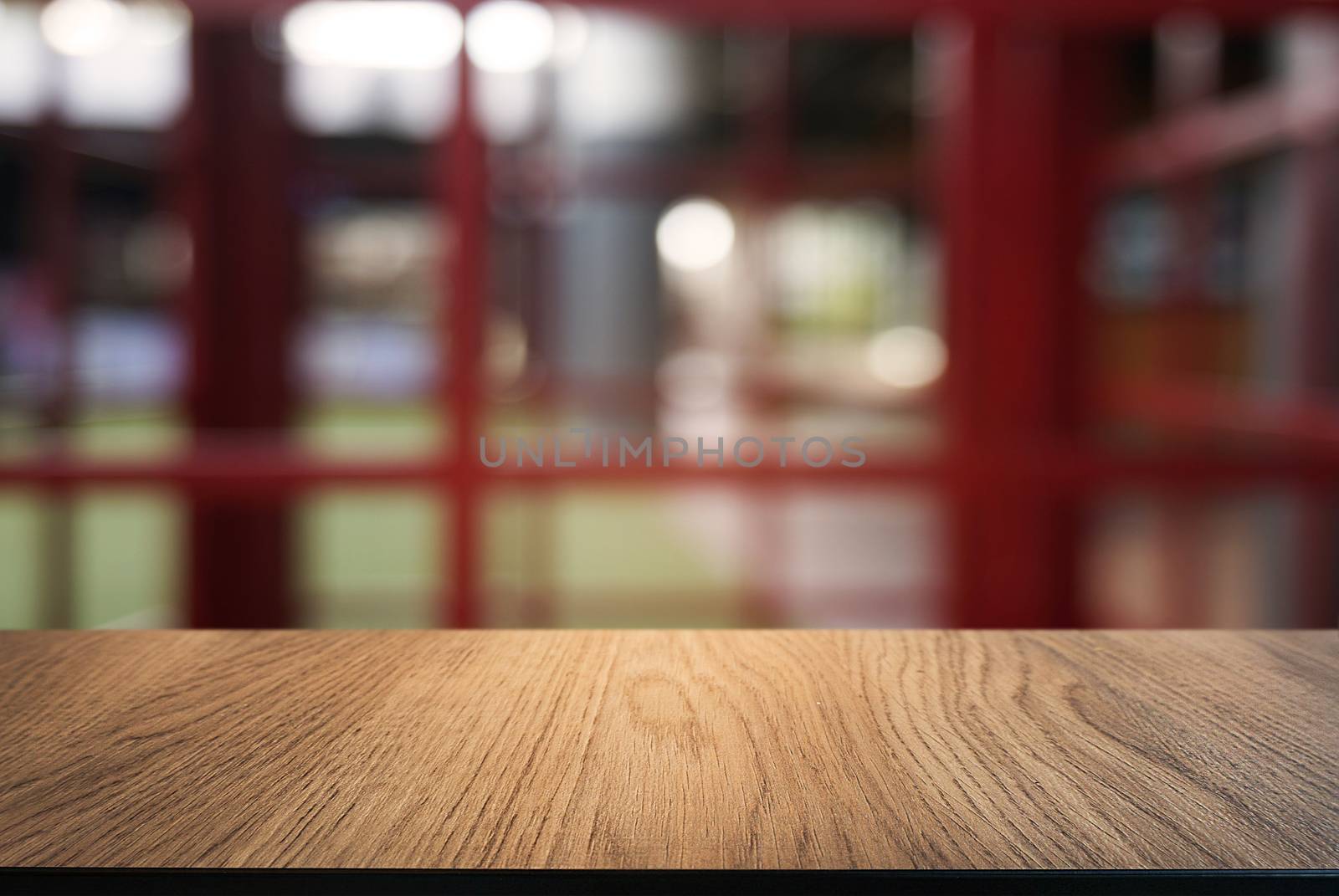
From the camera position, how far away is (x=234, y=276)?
258 centimetres

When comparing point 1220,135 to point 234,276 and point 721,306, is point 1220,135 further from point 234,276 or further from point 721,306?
point 721,306

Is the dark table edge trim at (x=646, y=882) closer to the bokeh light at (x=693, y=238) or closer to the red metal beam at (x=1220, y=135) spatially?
the red metal beam at (x=1220, y=135)

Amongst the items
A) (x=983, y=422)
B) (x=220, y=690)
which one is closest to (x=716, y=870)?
(x=220, y=690)

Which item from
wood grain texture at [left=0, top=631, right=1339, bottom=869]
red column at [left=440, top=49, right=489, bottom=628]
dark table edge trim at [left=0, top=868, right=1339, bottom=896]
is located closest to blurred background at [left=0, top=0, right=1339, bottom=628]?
red column at [left=440, top=49, right=489, bottom=628]

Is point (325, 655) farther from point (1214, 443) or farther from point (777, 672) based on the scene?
point (1214, 443)

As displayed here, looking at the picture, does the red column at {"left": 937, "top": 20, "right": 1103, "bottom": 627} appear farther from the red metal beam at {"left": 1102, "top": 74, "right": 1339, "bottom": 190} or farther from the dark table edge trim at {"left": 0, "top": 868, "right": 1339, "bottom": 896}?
the dark table edge trim at {"left": 0, "top": 868, "right": 1339, "bottom": 896}

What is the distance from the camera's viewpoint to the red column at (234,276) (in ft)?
8.44

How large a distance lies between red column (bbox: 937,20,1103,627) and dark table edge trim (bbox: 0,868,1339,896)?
1481mm

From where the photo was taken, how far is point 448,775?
0.48 metres

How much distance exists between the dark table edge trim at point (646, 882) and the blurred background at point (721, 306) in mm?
1375

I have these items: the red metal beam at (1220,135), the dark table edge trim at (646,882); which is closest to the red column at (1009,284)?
the red metal beam at (1220,135)

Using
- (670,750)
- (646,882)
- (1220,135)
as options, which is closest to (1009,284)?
(1220,135)

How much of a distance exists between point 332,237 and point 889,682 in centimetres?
1115

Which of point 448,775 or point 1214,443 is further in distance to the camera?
point 1214,443
